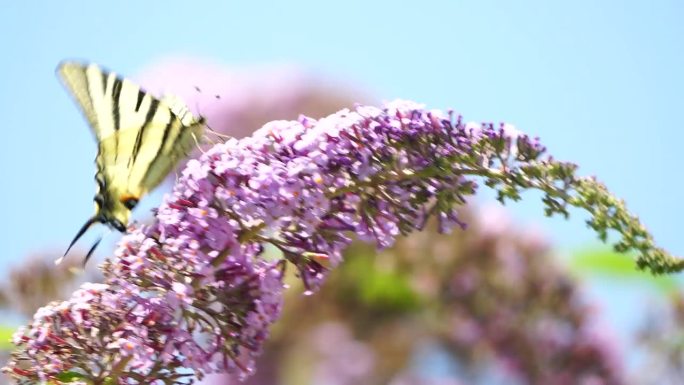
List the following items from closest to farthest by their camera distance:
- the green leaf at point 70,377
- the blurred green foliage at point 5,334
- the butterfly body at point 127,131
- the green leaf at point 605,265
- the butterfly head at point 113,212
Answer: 1. the green leaf at point 70,377
2. the butterfly head at point 113,212
3. the butterfly body at point 127,131
4. the blurred green foliage at point 5,334
5. the green leaf at point 605,265

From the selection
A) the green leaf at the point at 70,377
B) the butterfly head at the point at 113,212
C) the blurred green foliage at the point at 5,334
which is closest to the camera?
the green leaf at the point at 70,377

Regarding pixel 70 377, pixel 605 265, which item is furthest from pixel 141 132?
pixel 605 265

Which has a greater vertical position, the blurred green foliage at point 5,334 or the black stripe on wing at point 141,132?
the black stripe on wing at point 141,132

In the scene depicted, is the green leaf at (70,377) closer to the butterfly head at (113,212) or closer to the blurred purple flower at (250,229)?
the blurred purple flower at (250,229)

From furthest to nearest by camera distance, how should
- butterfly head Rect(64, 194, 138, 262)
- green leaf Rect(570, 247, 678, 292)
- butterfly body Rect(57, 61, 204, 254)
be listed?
green leaf Rect(570, 247, 678, 292)
butterfly body Rect(57, 61, 204, 254)
butterfly head Rect(64, 194, 138, 262)

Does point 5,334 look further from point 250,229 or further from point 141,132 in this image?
point 250,229

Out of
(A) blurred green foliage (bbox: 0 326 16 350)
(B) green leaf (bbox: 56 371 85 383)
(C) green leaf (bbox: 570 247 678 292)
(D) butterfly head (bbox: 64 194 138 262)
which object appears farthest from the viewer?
(C) green leaf (bbox: 570 247 678 292)

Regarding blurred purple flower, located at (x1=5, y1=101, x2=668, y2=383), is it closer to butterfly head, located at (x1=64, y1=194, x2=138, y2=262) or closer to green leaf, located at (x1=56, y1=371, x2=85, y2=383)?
green leaf, located at (x1=56, y1=371, x2=85, y2=383)

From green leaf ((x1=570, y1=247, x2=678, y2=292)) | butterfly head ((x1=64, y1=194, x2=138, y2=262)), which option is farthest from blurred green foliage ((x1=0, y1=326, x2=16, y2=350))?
green leaf ((x1=570, y1=247, x2=678, y2=292))

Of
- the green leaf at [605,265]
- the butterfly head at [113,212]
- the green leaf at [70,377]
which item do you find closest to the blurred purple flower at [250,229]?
the green leaf at [70,377]
